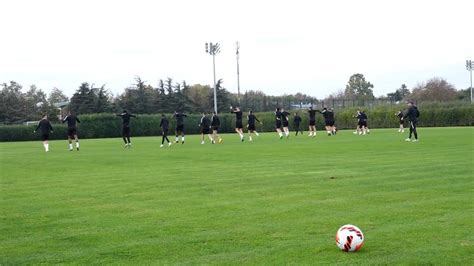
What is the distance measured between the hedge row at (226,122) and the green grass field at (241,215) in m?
49.8

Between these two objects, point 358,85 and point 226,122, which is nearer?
point 226,122

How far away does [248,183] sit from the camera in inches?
540

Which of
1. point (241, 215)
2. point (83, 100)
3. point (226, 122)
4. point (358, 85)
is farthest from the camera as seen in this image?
point (358, 85)

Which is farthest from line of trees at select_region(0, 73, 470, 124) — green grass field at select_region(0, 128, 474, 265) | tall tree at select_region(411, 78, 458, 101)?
green grass field at select_region(0, 128, 474, 265)

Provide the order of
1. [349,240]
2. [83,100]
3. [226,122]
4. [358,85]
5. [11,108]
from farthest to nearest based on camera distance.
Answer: [358,85] → [83,100] → [11,108] → [226,122] → [349,240]

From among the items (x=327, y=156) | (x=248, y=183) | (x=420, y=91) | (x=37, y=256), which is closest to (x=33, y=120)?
(x=420, y=91)

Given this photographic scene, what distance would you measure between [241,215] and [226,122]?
66.2m

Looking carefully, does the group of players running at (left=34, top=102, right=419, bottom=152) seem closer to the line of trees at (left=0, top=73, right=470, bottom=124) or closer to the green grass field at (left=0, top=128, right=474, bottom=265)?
the green grass field at (left=0, top=128, right=474, bottom=265)

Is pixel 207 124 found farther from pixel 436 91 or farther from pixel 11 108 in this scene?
pixel 436 91

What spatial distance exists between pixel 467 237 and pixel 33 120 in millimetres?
80078

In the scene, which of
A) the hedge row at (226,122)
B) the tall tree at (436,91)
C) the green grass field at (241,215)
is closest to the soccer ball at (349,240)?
the green grass field at (241,215)

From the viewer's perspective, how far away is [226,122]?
2980 inches

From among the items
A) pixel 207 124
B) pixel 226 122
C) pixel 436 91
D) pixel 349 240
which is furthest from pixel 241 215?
pixel 436 91

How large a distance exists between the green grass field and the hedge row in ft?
163
